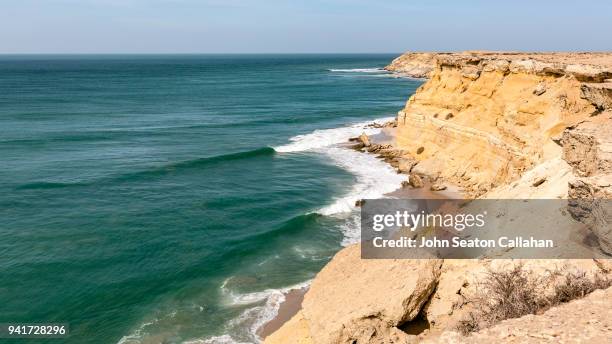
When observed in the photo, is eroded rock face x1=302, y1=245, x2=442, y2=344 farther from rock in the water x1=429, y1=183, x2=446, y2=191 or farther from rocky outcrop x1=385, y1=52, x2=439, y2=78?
rocky outcrop x1=385, y1=52, x2=439, y2=78

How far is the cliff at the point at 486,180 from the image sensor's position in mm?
9798

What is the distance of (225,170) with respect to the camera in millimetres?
35719

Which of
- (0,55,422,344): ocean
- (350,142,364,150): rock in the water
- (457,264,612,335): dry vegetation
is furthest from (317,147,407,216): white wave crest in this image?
(457,264,612,335): dry vegetation

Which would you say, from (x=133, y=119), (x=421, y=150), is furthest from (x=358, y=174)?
(x=133, y=119)

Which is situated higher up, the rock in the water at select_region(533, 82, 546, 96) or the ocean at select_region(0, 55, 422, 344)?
the rock in the water at select_region(533, 82, 546, 96)

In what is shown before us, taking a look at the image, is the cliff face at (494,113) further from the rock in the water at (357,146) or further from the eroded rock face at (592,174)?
the eroded rock face at (592,174)

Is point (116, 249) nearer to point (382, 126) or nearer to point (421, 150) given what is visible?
point (421, 150)

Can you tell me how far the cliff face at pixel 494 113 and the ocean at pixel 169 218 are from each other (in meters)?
3.97

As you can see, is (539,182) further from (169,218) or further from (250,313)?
(169,218)

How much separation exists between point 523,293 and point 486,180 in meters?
19.0

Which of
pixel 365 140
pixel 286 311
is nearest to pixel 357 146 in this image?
pixel 365 140

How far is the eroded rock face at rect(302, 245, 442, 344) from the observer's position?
10.7 metres

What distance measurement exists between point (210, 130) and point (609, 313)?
45748 mm

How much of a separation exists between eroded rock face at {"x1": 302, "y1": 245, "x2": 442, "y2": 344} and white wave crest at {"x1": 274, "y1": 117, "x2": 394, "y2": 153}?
98.1ft
